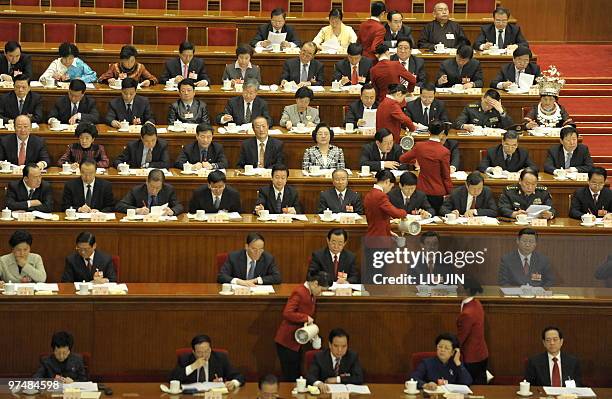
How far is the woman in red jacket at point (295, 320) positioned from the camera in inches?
364

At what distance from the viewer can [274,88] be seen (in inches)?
515

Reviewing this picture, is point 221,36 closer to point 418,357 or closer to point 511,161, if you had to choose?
point 511,161

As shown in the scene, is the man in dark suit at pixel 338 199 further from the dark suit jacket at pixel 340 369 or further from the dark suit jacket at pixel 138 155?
the dark suit jacket at pixel 340 369

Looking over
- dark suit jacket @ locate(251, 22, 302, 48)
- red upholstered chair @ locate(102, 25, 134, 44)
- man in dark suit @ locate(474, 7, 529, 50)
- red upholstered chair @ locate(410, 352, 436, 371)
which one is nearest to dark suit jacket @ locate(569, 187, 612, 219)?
red upholstered chair @ locate(410, 352, 436, 371)

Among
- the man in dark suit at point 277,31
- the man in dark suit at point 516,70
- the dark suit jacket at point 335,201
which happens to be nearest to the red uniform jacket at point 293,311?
the dark suit jacket at point 335,201

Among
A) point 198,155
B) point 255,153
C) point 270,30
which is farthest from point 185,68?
point 255,153

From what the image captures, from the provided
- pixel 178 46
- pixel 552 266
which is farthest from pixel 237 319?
pixel 178 46

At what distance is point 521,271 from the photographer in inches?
372

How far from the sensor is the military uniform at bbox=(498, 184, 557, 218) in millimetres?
11070

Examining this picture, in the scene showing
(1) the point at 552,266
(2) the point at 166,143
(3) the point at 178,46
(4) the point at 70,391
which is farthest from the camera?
(3) the point at 178,46

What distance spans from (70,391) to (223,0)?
25.1 feet

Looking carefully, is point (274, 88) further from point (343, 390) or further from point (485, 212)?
point (343, 390)

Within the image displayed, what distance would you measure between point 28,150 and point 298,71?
10.0 ft

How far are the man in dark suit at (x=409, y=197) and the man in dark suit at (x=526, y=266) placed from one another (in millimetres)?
1502
